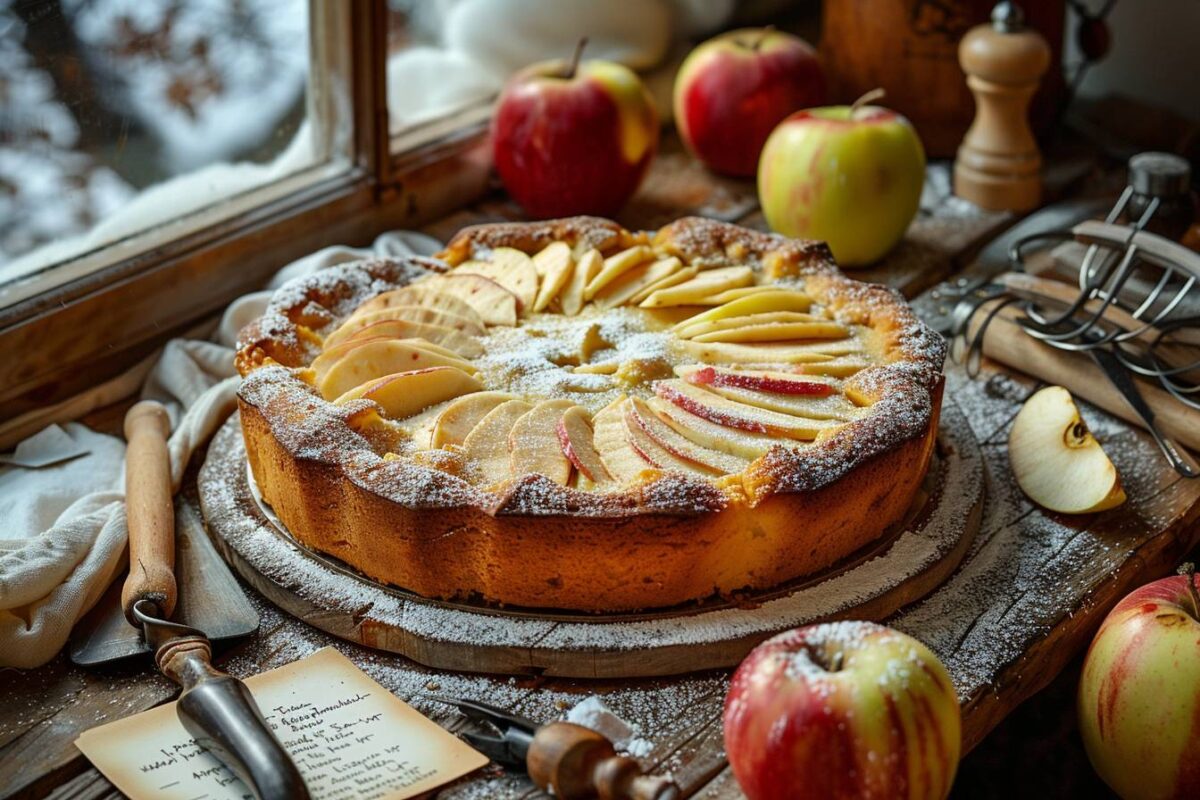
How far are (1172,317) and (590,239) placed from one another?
0.99 meters

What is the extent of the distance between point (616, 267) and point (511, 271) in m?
0.18

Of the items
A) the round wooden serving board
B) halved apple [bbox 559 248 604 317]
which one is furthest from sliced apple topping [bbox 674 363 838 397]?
halved apple [bbox 559 248 604 317]

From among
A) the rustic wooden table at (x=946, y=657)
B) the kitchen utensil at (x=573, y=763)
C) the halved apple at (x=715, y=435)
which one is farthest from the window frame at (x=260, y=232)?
the kitchen utensil at (x=573, y=763)

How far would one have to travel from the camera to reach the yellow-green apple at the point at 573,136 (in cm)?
263

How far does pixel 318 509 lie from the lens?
1.67 meters

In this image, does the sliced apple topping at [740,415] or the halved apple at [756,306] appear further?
the halved apple at [756,306]

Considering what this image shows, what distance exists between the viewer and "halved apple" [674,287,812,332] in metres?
2.01

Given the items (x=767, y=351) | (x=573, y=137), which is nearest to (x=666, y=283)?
(x=767, y=351)

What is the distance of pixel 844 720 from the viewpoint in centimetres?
122

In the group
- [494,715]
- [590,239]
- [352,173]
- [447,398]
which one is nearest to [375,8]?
[352,173]

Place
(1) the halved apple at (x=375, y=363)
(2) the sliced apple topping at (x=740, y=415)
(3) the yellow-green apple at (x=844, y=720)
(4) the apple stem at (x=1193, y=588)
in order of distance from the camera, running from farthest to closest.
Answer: (1) the halved apple at (x=375, y=363)
(2) the sliced apple topping at (x=740, y=415)
(4) the apple stem at (x=1193, y=588)
(3) the yellow-green apple at (x=844, y=720)

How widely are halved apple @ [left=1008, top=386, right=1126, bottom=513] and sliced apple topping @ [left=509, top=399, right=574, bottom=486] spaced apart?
73cm

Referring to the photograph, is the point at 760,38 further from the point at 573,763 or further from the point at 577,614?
the point at 573,763

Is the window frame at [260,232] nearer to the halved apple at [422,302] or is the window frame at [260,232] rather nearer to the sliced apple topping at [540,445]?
the halved apple at [422,302]
